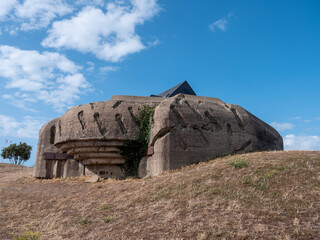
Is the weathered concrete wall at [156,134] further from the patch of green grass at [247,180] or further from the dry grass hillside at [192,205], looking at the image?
the patch of green grass at [247,180]

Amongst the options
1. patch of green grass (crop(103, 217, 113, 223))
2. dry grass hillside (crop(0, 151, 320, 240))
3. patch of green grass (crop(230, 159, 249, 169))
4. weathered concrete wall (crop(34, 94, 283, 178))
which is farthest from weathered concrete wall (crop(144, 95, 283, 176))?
patch of green grass (crop(103, 217, 113, 223))

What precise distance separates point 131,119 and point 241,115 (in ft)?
16.1

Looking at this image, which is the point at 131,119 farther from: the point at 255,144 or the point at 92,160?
the point at 255,144

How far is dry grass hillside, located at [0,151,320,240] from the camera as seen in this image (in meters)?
6.74

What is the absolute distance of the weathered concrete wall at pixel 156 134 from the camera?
12875 mm

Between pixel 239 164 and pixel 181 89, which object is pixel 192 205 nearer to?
pixel 239 164

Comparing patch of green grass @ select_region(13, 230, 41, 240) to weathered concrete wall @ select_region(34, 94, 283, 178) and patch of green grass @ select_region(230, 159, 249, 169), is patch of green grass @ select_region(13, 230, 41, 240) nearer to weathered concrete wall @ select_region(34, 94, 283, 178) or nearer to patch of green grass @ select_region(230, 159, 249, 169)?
weathered concrete wall @ select_region(34, 94, 283, 178)

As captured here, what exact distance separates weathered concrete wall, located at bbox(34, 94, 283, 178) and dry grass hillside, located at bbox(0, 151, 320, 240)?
1.01 meters

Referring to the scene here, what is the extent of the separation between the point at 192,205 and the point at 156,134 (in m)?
5.31

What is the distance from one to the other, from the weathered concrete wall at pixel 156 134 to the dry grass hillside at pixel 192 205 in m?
1.01

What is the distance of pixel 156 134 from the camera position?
13.1m

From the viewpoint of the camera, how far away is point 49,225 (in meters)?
8.41

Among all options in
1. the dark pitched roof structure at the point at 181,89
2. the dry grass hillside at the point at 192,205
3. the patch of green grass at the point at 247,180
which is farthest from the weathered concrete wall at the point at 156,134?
the dark pitched roof structure at the point at 181,89

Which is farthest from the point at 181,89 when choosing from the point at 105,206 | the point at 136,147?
the point at 105,206
